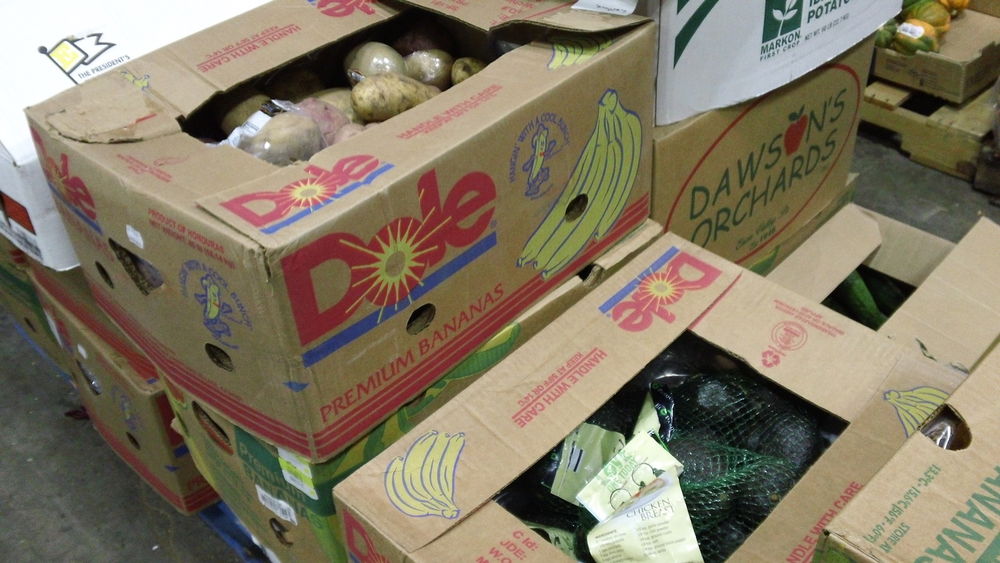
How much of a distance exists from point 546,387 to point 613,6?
557 mm

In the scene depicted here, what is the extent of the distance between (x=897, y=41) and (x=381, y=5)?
1.97 m

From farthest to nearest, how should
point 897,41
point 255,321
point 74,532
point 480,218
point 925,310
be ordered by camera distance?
point 897,41 → point 74,532 → point 925,310 → point 480,218 → point 255,321

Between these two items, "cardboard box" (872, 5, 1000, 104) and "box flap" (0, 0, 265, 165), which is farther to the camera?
"cardboard box" (872, 5, 1000, 104)

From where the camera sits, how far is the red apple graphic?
1630mm

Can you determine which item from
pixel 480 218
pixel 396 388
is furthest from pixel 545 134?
pixel 396 388

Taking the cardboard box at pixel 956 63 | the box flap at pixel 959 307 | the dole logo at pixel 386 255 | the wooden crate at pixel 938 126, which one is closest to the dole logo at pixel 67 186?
the dole logo at pixel 386 255

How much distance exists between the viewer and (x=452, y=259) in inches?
44.9

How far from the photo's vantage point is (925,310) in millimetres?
1564

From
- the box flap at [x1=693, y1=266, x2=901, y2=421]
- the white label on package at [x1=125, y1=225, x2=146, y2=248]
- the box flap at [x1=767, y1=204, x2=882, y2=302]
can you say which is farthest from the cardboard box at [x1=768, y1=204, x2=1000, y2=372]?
the white label on package at [x1=125, y1=225, x2=146, y2=248]

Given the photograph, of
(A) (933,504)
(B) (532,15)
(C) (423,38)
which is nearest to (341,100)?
(C) (423,38)

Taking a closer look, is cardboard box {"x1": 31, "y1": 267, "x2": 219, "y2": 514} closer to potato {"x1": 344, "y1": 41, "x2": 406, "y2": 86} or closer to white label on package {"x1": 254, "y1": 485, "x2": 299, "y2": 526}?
white label on package {"x1": 254, "y1": 485, "x2": 299, "y2": 526}

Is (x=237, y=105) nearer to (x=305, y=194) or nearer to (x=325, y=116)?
(x=325, y=116)

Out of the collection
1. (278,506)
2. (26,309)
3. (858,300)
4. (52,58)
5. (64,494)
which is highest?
(52,58)

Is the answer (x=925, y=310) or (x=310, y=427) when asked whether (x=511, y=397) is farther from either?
(x=925, y=310)
